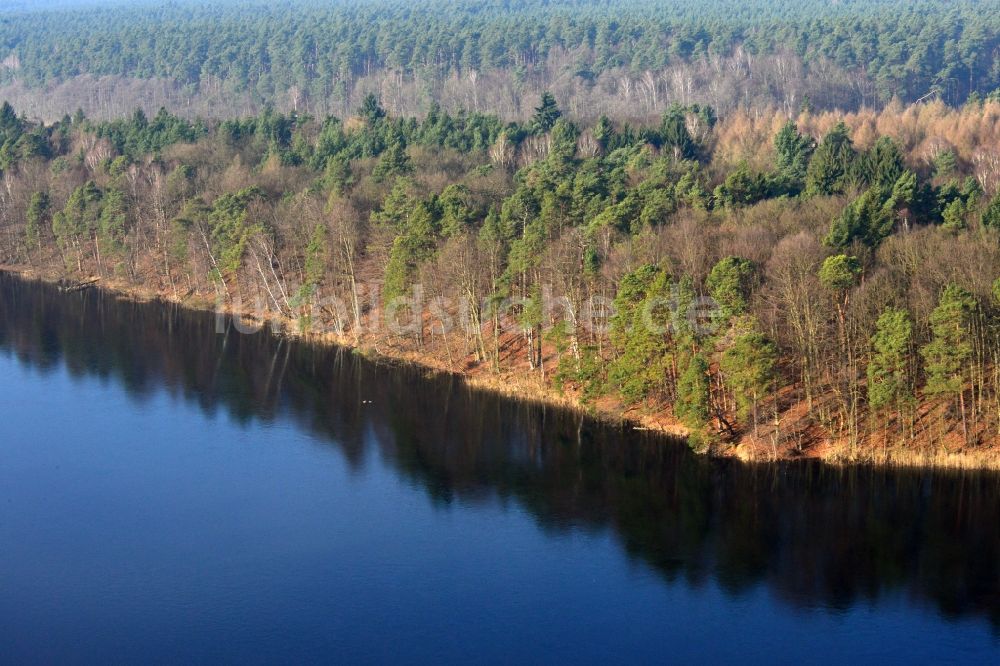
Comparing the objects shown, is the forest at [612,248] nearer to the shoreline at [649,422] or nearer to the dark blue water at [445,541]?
the shoreline at [649,422]

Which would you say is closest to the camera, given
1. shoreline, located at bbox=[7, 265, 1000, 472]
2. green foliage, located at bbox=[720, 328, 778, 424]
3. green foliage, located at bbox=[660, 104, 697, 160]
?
shoreline, located at bbox=[7, 265, 1000, 472]

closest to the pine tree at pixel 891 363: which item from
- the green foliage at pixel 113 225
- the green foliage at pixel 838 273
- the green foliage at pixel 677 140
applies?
the green foliage at pixel 838 273

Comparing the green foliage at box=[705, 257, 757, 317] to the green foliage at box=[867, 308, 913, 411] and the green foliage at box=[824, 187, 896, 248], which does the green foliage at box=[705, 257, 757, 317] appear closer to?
the green foliage at box=[824, 187, 896, 248]

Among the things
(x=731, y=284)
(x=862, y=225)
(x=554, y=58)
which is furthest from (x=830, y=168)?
(x=554, y=58)

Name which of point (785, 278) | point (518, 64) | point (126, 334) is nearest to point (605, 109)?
point (518, 64)

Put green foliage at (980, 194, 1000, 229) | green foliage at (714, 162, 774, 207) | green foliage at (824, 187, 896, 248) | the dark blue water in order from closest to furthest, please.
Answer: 1. the dark blue water
2. green foliage at (824, 187, 896, 248)
3. green foliage at (980, 194, 1000, 229)
4. green foliage at (714, 162, 774, 207)

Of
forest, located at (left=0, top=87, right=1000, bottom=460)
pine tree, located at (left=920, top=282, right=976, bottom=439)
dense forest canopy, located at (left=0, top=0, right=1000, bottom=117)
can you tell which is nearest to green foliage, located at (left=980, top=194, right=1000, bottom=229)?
forest, located at (left=0, top=87, right=1000, bottom=460)

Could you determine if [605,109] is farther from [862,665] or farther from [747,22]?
[862,665]
